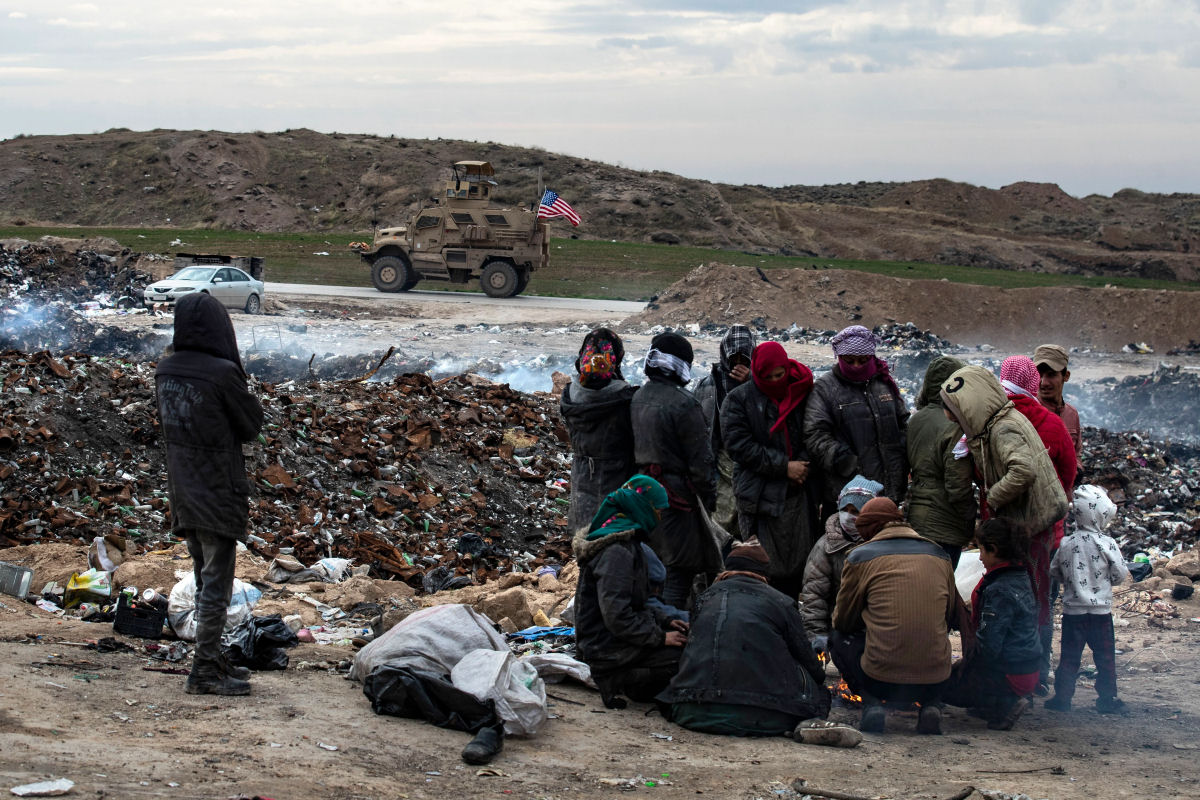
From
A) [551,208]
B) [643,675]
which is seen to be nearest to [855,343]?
[643,675]

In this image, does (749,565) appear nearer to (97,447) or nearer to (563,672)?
(563,672)

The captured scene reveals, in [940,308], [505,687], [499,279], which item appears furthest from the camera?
[499,279]

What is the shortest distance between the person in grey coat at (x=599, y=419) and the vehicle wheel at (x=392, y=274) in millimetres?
24029

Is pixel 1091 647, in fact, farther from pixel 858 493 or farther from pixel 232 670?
pixel 232 670

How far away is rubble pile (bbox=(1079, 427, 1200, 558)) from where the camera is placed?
1072cm

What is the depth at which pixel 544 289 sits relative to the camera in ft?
105

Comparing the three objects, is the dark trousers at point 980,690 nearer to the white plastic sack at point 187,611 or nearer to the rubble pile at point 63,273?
the white plastic sack at point 187,611

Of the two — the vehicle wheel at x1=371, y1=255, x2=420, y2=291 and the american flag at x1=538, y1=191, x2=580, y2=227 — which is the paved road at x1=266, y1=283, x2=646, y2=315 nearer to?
the vehicle wheel at x1=371, y1=255, x2=420, y2=291

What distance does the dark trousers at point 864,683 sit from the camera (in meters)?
5.24

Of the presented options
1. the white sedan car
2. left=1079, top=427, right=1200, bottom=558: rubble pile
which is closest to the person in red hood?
left=1079, top=427, right=1200, bottom=558: rubble pile

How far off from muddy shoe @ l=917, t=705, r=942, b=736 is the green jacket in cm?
98

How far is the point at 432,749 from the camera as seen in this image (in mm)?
4418

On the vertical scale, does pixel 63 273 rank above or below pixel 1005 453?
above

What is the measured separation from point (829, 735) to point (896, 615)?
63cm
